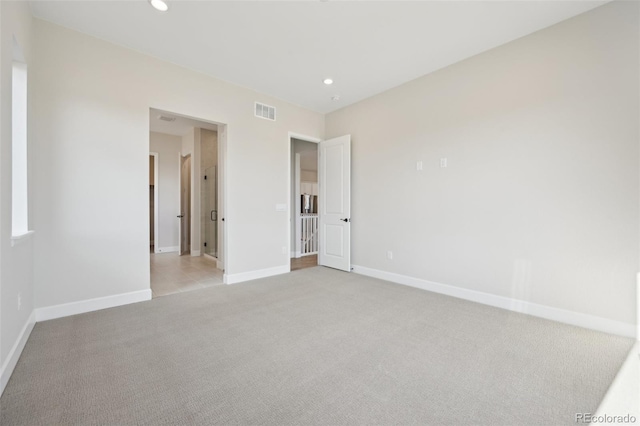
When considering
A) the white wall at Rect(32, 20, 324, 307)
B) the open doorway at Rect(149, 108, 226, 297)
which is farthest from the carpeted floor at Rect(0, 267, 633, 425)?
the open doorway at Rect(149, 108, 226, 297)

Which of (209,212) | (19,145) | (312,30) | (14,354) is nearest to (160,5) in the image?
(312,30)

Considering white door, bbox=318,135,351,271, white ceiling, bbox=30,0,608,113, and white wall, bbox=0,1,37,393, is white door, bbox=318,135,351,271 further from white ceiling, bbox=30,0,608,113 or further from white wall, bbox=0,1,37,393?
white wall, bbox=0,1,37,393

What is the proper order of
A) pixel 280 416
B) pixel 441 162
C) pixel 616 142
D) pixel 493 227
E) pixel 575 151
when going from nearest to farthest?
1. pixel 280 416
2. pixel 616 142
3. pixel 575 151
4. pixel 493 227
5. pixel 441 162

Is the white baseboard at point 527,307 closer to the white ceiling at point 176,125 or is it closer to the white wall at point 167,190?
the white ceiling at point 176,125

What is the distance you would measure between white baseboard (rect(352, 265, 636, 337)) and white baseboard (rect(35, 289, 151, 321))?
3.46 m

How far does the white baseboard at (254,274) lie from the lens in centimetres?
404

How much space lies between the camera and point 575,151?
2.66 meters

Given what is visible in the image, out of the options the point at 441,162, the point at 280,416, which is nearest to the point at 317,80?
the point at 441,162

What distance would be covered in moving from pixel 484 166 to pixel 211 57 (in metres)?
3.63

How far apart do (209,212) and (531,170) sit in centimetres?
612

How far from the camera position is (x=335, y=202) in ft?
16.6

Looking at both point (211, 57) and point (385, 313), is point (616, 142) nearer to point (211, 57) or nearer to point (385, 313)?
point (385, 313)

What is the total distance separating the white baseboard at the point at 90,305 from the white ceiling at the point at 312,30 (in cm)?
290

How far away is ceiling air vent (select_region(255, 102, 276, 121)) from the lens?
4367mm
